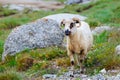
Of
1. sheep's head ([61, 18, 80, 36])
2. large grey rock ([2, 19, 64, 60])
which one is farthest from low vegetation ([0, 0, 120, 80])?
sheep's head ([61, 18, 80, 36])

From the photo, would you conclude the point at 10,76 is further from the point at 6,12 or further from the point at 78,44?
the point at 6,12

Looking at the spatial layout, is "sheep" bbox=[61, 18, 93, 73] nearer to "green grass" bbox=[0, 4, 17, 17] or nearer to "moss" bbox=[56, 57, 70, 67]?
"moss" bbox=[56, 57, 70, 67]

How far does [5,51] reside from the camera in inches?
711

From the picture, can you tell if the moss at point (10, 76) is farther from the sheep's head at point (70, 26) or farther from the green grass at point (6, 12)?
the green grass at point (6, 12)

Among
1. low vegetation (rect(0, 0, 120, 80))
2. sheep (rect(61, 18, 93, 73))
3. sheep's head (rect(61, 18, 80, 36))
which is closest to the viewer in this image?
sheep's head (rect(61, 18, 80, 36))

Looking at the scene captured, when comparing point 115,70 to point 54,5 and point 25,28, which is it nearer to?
point 25,28

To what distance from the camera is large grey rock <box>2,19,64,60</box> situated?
17.9 m

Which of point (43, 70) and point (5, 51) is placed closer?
point (43, 70)

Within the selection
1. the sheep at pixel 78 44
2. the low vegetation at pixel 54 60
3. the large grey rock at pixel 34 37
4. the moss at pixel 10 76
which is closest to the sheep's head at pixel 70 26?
the sheep at pixel 78 44

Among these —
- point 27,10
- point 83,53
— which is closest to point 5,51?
point 83,53

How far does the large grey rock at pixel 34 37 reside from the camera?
58.6 feet

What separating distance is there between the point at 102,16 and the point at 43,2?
30.4 metres

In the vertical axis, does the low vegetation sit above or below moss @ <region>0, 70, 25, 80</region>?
below

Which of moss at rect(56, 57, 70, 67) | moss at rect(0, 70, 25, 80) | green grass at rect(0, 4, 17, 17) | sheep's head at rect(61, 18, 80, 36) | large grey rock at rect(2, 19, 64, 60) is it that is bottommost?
green grass at rect(0, 4, 17, 17)
